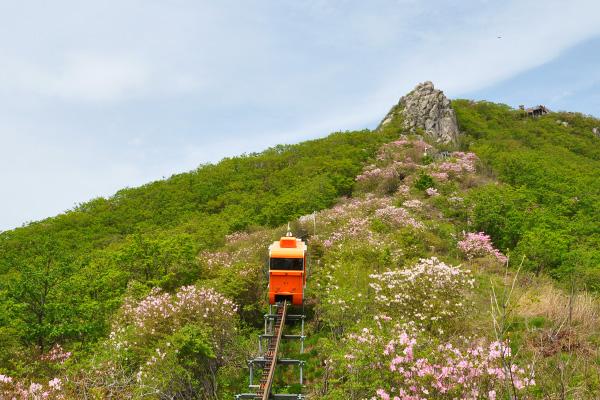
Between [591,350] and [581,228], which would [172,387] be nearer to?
[591,350]

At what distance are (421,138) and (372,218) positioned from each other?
115ft

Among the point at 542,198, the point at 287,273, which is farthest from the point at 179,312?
the point at 542,198

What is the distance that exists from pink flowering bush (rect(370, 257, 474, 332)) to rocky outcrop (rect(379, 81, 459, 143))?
167 ft

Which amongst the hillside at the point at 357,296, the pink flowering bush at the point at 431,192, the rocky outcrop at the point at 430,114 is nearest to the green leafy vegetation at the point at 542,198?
the hillside at the point at 357,296

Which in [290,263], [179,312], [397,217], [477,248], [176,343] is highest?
[397,217]

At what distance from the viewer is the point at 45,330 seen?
14336 millimetres

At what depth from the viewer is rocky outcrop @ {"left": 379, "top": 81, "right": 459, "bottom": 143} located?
60.9 metres

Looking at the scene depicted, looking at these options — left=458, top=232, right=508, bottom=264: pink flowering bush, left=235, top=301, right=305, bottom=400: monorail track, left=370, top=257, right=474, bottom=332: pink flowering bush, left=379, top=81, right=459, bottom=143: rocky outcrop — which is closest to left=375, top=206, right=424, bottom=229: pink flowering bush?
left=458, top=232, right=508, bottom=264: pink flowering bush

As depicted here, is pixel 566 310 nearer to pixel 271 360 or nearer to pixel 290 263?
pixel 271 360

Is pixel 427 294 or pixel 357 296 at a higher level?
pixel 427 294

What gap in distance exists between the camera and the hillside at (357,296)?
25.0ft

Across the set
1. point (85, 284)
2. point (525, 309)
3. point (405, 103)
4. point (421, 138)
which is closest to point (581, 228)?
point (525, 309)

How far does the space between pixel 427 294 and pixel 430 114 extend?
55197mm

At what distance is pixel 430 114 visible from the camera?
2437 inches
